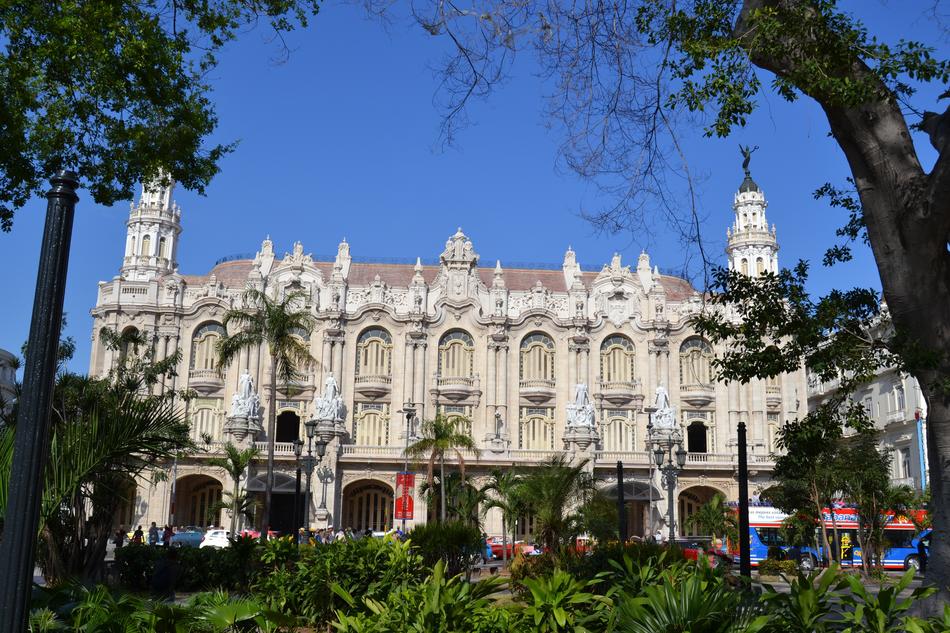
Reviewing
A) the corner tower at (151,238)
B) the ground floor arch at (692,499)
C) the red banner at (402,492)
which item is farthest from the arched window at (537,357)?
the corner tower at (151,238)

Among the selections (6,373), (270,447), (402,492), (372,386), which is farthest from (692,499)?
(6,373)

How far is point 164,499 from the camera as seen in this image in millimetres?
49688

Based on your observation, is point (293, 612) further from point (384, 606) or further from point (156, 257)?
point (156, 257)

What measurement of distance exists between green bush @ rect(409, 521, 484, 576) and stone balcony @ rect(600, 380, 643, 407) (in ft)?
120

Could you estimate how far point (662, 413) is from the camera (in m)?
51.2

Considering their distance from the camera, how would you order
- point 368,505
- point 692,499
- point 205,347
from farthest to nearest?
point 205,347 → point 692,499 → point 368,505

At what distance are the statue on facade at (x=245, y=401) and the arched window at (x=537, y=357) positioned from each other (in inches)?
626

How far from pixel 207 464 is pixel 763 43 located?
4506 centimetres

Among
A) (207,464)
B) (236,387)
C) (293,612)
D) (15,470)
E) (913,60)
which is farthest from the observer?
(236,387)

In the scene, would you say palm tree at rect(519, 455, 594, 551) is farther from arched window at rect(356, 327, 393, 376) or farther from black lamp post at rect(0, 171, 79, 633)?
arched window at rect(356, 327, 393, 376)

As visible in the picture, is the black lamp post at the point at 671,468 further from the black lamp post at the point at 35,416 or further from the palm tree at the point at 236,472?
the black lamp post at the point at 35,416

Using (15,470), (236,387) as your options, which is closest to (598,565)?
(15,470)

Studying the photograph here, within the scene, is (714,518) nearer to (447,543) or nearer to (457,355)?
(457,355)

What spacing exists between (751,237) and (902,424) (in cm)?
1535
